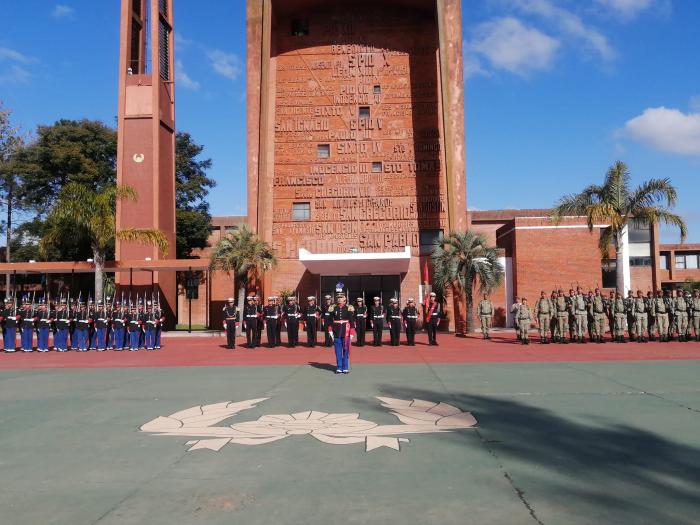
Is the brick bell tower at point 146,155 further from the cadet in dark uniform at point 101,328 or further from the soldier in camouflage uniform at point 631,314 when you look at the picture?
the soldier in camouflage uniform at point 631,314

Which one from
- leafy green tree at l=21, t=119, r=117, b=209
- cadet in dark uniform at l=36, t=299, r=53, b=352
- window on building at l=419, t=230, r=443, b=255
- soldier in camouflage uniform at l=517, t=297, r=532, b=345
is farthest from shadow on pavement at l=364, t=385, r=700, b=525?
leafy green tree at l=21, t=119, r=117, b=209

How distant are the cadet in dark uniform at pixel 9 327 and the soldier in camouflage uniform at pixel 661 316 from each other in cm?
2246

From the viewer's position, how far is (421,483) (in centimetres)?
533

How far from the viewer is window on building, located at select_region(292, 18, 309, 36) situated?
33881 mm

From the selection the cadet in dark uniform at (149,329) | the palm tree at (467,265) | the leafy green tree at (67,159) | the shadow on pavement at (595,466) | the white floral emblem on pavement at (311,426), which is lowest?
the white floral emblem on pavement at (311,426)

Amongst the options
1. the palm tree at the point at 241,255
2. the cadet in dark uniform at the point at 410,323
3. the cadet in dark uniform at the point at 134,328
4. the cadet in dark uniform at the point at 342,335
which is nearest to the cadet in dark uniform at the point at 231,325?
the cadet in dark uniform at the point at 134,328

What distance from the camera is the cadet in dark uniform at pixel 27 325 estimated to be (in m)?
21.5

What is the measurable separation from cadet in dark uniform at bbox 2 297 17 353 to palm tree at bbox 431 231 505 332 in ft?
54.1

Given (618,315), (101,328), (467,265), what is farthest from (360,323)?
(101,328)

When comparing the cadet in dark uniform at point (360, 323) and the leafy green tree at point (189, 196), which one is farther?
the leafy green tree at point (189, 196)

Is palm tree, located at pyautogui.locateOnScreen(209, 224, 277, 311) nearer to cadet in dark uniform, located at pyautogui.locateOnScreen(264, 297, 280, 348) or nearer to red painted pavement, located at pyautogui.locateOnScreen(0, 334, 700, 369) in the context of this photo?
cadet in dark uniform, located at pyautogui.locateOnScreen(264, 297, 280, 348)

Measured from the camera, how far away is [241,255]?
2753 cm

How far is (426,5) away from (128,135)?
56.9 ft

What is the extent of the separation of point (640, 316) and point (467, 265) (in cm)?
741
